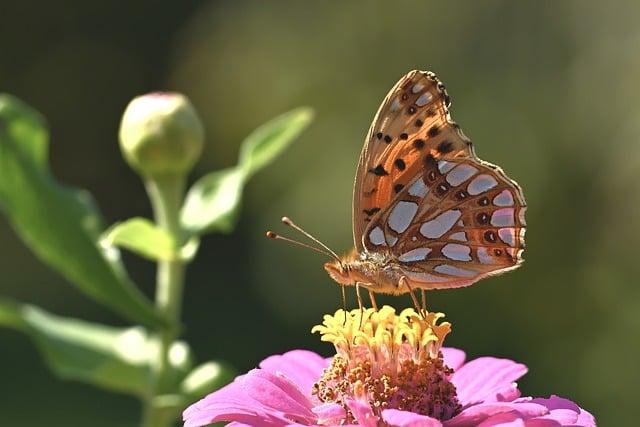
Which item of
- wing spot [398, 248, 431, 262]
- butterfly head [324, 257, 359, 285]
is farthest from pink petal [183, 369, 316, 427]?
wing spot [398, 248, 431, 262]

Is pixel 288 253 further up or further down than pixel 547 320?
further up

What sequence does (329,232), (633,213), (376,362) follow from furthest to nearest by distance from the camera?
1. (329,232)
2. (633,213)
3. (376,362)

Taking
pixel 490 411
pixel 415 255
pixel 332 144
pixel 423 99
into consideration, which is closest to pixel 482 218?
pixel 415 255

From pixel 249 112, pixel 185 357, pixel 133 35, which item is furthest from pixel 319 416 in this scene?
pixel 133 35

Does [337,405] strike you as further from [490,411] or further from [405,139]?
[405,139]

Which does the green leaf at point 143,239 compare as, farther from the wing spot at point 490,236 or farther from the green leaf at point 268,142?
the wing spot at point 490,236

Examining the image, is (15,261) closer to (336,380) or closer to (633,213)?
(633,213)
